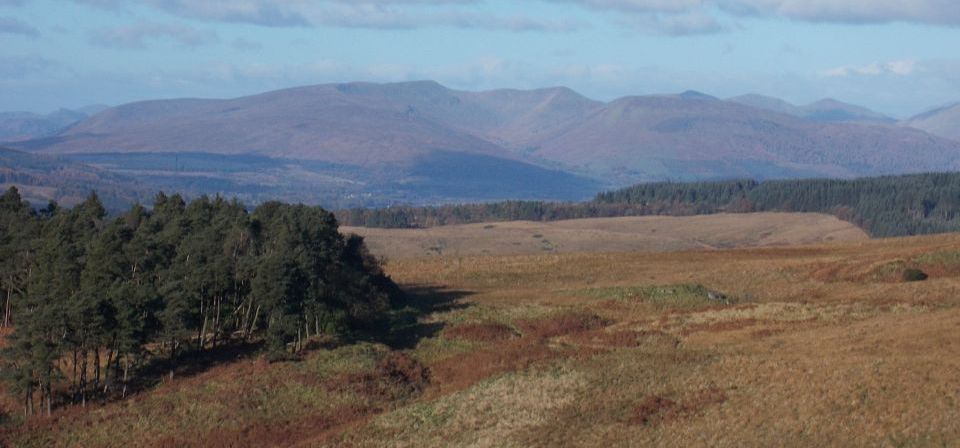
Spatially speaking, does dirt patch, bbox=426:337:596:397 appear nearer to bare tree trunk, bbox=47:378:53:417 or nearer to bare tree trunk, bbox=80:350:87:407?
bare tree trunk, bbox=80:350:87:407

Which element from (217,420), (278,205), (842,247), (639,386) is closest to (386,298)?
(278,205)

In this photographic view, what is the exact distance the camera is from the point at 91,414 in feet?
138

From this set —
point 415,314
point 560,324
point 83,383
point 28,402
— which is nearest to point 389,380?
point 83,383

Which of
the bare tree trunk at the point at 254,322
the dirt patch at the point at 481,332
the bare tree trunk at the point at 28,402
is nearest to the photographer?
the bare tree trunk at the point at 28,402

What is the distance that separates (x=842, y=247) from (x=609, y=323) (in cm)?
4415

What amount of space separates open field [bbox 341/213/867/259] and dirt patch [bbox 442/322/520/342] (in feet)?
212

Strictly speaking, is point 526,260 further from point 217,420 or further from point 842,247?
point 217,420

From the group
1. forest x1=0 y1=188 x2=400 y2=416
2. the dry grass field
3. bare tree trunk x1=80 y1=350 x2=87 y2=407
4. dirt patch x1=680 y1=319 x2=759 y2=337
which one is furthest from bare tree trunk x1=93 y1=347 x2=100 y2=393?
dirt patch x1=680 y1=319 x2=759 y2=337

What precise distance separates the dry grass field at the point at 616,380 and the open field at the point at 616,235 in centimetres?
6402

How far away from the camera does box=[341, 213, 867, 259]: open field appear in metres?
133

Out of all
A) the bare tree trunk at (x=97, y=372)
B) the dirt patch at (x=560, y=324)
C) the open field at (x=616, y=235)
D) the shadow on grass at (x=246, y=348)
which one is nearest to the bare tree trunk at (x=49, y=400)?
the shadow on grass at (x=246, y=348)

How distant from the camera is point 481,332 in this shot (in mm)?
56469

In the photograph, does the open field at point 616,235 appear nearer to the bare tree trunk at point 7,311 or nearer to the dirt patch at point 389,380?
the bare tree trunk at point 7,311

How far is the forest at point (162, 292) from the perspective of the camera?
44.0 m
